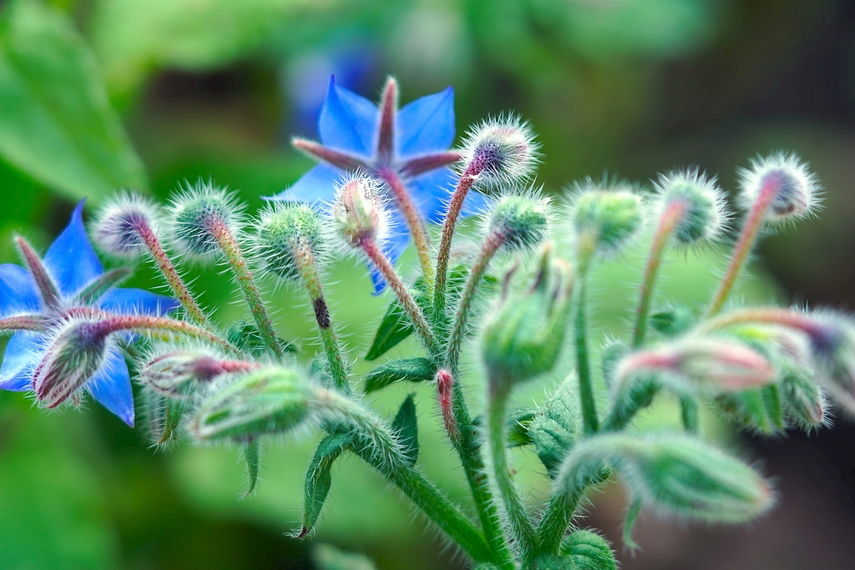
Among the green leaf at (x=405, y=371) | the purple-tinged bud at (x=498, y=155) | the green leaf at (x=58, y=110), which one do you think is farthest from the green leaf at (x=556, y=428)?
the green leaf at (x=58, y=110)

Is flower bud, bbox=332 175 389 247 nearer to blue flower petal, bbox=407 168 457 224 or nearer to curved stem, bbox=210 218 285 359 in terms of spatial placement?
curved stem, bbox=210 218 285 359

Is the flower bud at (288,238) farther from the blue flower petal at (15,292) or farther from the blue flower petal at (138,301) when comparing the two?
the blue flower petal at (15,292)

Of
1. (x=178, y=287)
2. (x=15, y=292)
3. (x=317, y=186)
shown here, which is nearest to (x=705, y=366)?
(x=178, y=287)

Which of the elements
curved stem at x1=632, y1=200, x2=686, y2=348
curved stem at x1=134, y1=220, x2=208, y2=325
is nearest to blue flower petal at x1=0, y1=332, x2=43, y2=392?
curved stem at x1=134, y1=220, x2=208, y2=325

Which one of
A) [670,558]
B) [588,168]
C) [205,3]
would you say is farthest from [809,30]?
[205,3]

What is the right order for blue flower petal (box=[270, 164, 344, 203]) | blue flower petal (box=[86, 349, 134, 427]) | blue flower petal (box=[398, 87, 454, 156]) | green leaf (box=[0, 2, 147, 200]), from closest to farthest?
blue flower petal (box=[86, 349, 134, 427]) < blue flower petal (box=[270, 164, 344, 203]) < blue flower petal (box=[398, 87, 454, 156]) < green leaf (box=[0, 2, 147, 200])

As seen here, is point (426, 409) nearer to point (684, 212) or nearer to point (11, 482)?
point (11, 482)

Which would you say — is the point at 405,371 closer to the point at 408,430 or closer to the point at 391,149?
the point at 408,430
